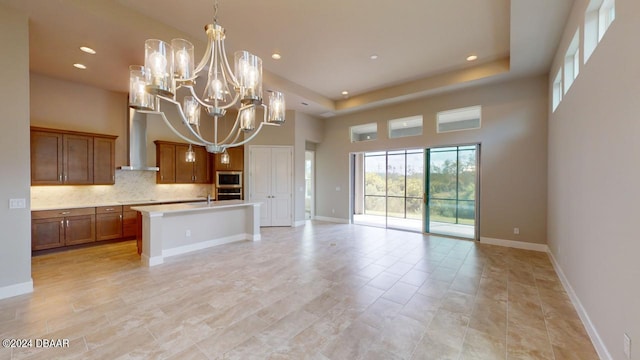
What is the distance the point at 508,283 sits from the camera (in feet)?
11.0

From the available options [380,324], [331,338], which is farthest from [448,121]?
[331,338]

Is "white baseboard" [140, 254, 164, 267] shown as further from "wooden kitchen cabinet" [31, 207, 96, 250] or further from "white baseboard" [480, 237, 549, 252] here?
"white baseboard" [480, 237, 549, 252]

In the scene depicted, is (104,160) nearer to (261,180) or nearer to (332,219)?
(261,180)

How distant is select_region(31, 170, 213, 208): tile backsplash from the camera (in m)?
4.91

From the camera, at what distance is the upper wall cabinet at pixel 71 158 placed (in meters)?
4.59

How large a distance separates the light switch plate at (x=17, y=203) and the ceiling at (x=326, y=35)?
2264mm

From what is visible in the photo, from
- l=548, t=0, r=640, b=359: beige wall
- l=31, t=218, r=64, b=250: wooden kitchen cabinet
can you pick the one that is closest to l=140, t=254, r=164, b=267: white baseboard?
l=31, t=218, r=64, b=250: wooden kitchen cabinet

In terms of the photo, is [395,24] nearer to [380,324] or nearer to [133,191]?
[380,324]

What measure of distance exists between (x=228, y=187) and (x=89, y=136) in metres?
3.12

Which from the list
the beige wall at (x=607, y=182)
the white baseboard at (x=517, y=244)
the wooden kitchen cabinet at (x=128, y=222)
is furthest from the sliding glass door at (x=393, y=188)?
the wooden kitchen cabinet at (x=128, y=222)

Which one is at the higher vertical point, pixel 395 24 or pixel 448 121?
pixel 395 24

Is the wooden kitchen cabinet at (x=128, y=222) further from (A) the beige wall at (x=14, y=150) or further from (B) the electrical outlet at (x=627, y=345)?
(B) the electrical outlet at (x=627, y=345)

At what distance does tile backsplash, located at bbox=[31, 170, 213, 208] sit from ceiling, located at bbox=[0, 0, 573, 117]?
2133mm

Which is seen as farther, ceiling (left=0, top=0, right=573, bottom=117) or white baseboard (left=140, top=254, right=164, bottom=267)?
white baseboard (left=140, top=254, right=164, bottom=267)
